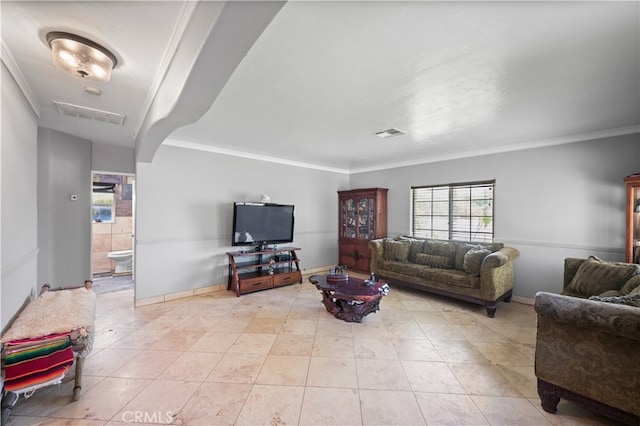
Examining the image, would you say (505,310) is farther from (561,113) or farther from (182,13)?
(182,13)

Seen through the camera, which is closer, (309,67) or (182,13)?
(182,13)

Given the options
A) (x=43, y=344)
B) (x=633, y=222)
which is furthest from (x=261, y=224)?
(x=633, y=222)

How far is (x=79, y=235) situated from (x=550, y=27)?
5.63m

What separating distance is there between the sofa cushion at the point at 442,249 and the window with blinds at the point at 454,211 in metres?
0.48

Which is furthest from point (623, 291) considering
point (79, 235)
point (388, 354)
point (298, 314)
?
point (79, 235)

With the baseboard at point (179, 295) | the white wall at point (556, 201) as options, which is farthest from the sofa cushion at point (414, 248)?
the baseboard at point (179, 295)

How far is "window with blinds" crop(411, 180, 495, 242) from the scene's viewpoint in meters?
4.21

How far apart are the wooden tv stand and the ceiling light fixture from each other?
2.90 m

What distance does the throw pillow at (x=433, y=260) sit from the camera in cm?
403

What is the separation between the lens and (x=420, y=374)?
6.79 ft

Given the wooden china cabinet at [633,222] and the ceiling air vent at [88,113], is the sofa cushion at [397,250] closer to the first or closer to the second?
the wooden china cabinet at [633,222]

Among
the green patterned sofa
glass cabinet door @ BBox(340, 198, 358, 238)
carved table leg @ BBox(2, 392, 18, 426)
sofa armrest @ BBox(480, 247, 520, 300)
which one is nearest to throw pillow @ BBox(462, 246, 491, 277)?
the green patterned sofa

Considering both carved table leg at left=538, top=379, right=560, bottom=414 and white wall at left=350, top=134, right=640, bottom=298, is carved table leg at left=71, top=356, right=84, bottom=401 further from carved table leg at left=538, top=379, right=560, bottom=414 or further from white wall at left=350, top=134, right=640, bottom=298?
white wall at left=350, top=134, right=640, bottom=298

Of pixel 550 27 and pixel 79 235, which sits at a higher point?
pixel 550 27
